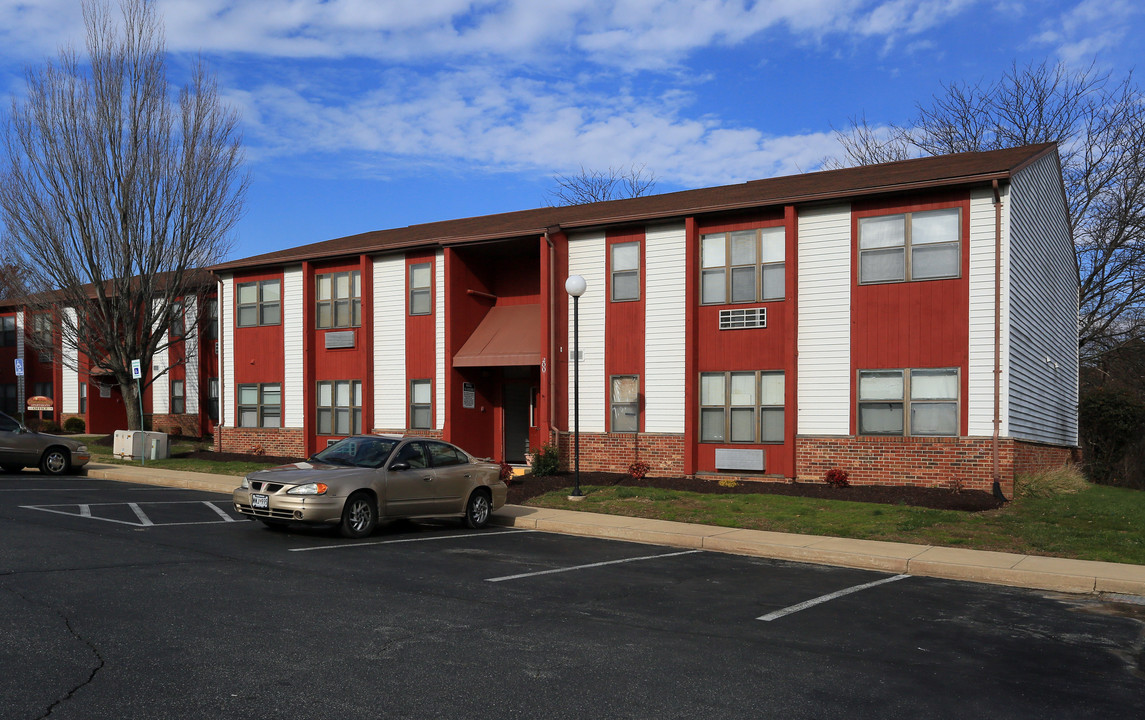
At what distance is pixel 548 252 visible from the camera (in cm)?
2148

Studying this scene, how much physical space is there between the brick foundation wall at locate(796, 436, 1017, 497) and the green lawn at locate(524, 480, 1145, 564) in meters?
0.94

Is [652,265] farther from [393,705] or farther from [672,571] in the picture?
[393,705]

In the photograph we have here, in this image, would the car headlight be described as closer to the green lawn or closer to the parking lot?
the parking lot

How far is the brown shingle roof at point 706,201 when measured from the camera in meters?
18.2

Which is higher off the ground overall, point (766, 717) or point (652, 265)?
point (652, 265)

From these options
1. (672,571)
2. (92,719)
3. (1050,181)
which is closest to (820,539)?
(672,571)

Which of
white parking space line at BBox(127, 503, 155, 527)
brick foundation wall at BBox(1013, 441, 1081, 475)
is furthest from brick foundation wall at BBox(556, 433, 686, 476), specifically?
white parking space line at BBox(127, 503, 155, 527)

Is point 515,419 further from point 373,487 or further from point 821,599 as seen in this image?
point 821,599

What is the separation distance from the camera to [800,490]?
17938 mm

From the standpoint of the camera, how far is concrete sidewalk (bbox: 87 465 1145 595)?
10.6 m

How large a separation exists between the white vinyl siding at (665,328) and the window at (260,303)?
12148 mm

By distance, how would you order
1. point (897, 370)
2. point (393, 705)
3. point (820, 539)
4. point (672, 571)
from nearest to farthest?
1. point (393, 705)
2. point (672, 571)
3. point (820, 539)
4. point (897, 370)

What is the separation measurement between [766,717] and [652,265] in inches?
640

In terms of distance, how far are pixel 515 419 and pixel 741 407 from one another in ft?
23.7
